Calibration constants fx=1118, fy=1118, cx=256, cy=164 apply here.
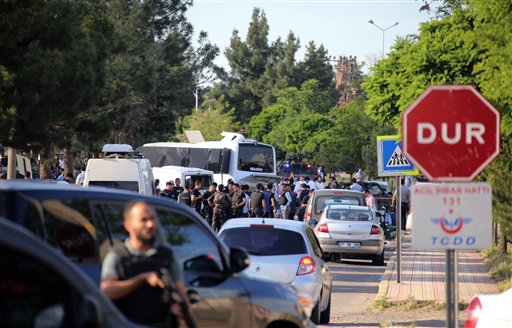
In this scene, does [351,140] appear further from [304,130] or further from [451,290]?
[451,290]

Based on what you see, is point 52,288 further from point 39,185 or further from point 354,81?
point 354,81

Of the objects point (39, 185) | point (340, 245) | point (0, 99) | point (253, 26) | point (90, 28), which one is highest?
point (253, 26)

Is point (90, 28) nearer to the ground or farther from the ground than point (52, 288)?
farther from the ground

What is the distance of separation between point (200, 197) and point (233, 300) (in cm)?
2259

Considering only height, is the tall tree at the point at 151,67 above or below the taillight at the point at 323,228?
above

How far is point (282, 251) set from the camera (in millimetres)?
13867

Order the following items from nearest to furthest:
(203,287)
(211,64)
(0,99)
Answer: (203,287)
(0,99)
(211,64)

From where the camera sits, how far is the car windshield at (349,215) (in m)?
26.5

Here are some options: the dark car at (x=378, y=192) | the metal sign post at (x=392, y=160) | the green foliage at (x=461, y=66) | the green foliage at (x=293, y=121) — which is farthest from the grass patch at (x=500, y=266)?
the green foliage at (x=293, y=121)

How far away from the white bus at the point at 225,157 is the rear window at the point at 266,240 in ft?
124

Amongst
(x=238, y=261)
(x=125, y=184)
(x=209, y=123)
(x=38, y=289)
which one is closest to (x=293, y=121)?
(x=209, y=123)

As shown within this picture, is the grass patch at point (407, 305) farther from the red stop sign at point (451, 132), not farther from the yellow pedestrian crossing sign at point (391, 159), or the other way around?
the red stop sign at point (451, 132)

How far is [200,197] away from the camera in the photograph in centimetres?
3034

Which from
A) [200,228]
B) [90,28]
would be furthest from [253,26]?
[200,228]
